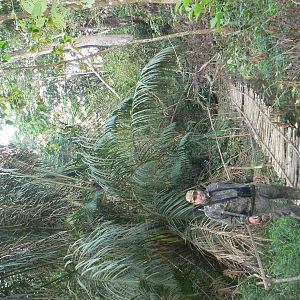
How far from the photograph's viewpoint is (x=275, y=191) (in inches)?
148

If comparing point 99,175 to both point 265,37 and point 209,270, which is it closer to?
point 209,270

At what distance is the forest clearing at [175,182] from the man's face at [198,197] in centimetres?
1

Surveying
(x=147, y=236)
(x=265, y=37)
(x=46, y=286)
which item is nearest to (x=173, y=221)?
(x=147, y=236)

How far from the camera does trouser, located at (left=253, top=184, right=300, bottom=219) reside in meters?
3.69

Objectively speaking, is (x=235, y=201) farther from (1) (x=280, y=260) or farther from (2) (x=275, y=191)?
(1) (x=280, y=260)

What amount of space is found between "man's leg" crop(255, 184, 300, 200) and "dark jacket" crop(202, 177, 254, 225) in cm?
9

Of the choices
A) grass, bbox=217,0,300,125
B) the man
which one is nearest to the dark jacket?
the man

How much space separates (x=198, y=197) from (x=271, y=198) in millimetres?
653

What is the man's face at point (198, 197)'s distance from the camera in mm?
3568

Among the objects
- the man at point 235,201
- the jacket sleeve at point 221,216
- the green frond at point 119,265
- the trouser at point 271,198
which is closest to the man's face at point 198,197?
the man at point 235,201

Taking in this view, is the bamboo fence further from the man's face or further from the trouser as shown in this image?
the man's face

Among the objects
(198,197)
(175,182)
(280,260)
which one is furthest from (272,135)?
(198,197)

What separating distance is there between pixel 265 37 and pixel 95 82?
505 centimetres

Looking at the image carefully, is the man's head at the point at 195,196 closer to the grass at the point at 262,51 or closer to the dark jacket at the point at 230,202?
the dark jacket at the point at 230,202
